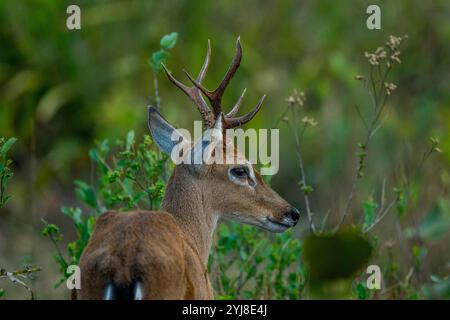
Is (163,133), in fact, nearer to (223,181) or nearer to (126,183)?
(223,181)

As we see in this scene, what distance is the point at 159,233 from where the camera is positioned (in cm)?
613

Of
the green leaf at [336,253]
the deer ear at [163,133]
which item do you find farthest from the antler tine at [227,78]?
the green leaf at [336,253]

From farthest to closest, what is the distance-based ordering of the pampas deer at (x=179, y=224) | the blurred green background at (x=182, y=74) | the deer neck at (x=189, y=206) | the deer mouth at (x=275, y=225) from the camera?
1. the blurred green background at (x=182, y=74)
2. the deer mouth at (x=275, y=225)
3. the deer neck at (x=189, y=206)
4. the pampas deer at (x=179, y=224)

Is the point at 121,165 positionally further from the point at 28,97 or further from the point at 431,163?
the point at 28,97

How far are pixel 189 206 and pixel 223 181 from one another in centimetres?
31

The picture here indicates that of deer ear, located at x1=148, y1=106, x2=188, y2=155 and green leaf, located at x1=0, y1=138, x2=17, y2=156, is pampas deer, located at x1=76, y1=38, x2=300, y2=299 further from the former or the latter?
green leaf, located at x1=0, y1=138, x2=17, y2=156

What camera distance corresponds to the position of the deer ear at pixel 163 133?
7488 millimetres

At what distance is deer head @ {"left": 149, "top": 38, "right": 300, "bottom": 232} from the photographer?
7.32 metres

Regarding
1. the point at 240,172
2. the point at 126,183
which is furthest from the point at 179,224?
the point at 126,183

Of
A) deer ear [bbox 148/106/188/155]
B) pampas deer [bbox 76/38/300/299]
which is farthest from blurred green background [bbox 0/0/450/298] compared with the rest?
deer ear [bbox 148/106/188/155]

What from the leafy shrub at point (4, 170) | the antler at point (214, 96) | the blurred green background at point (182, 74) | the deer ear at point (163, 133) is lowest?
the leafy shrub at point (4, 170)

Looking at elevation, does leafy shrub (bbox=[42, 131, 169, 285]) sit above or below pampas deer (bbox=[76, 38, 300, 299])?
above

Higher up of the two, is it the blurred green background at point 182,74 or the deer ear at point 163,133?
the blurred green background at point 182,74

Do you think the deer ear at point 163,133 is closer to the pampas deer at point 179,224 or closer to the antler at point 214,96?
the pampas deer at point 179,224
